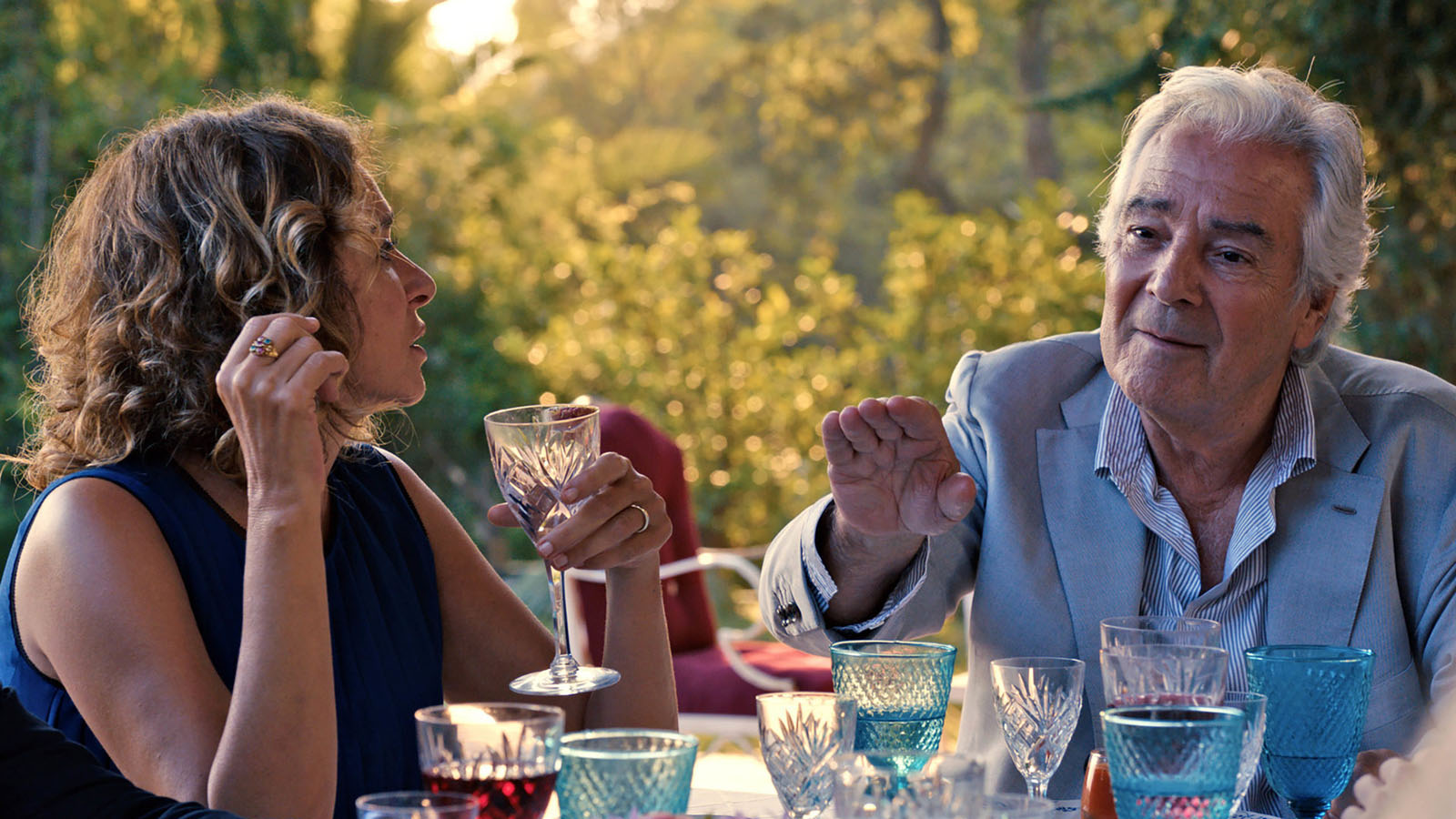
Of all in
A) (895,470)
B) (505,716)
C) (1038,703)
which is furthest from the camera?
(895,470)

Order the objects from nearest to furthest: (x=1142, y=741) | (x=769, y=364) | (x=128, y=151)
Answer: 1. (x=1142, y=741)
2. (x=128, y=151)
3. (x=769, y=364)

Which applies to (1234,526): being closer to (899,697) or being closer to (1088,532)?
(1088,532)

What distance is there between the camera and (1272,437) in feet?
6.86

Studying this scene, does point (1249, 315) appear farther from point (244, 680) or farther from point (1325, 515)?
point (244, 680)

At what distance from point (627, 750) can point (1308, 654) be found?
73cm

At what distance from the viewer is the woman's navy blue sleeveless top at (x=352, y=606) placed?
1.66 m

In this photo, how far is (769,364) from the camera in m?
7.12

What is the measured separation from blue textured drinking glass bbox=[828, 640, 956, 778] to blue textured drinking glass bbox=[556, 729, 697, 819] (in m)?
0.31

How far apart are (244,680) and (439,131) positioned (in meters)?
6.95

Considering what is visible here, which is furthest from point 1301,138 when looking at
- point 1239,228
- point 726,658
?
point 726,658

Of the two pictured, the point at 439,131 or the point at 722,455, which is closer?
the point at 722,455

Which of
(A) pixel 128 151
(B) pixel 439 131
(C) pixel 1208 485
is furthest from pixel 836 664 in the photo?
(B) pixel 439 131

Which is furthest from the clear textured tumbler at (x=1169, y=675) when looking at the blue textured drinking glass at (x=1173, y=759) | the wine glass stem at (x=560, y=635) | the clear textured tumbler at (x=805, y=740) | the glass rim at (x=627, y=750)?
the wine glass stem at (x=560, y=635)

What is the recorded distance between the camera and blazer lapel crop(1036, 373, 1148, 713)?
198cm
